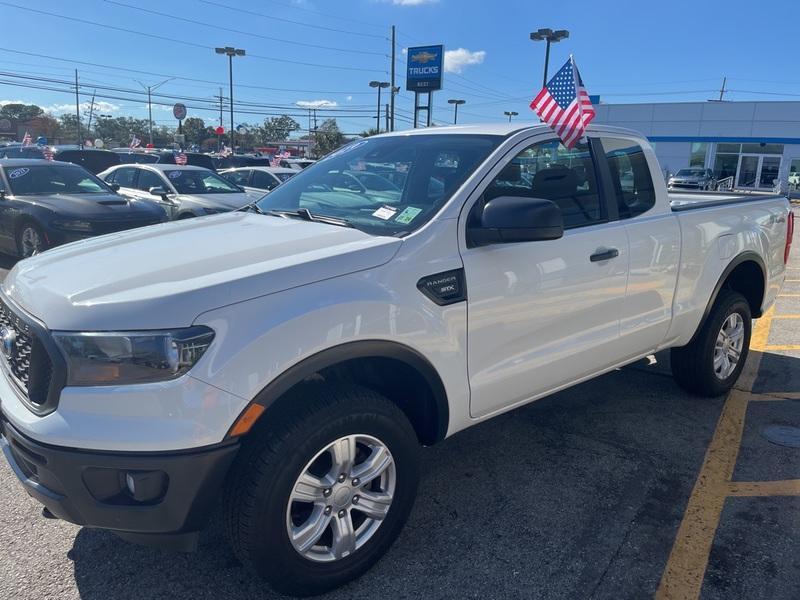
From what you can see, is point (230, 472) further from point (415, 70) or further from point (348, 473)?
point (415, 70)

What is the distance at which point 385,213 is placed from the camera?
3.07m

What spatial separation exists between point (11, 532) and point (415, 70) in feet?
108

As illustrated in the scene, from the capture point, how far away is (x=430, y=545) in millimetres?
2959

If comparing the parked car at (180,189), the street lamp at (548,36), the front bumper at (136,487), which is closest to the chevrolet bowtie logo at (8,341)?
the front bumper at (136,487)

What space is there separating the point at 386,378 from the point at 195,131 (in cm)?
9882

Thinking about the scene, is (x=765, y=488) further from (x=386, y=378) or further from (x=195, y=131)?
(x=195, y=131)

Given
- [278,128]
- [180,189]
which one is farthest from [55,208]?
[278,128]

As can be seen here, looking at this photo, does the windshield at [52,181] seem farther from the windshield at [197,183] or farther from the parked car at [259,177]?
the parked car at [259,177]

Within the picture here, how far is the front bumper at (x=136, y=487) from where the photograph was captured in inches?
83.4

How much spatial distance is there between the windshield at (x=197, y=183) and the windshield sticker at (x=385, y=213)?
9.23m

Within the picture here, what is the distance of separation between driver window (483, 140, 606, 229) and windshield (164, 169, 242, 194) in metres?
9.18

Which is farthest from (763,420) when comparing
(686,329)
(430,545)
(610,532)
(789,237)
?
(430,545)

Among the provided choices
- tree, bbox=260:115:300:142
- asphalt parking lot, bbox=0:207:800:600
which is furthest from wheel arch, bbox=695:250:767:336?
tree, bbox=260:115:300:142

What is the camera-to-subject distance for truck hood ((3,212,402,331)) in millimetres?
2162
